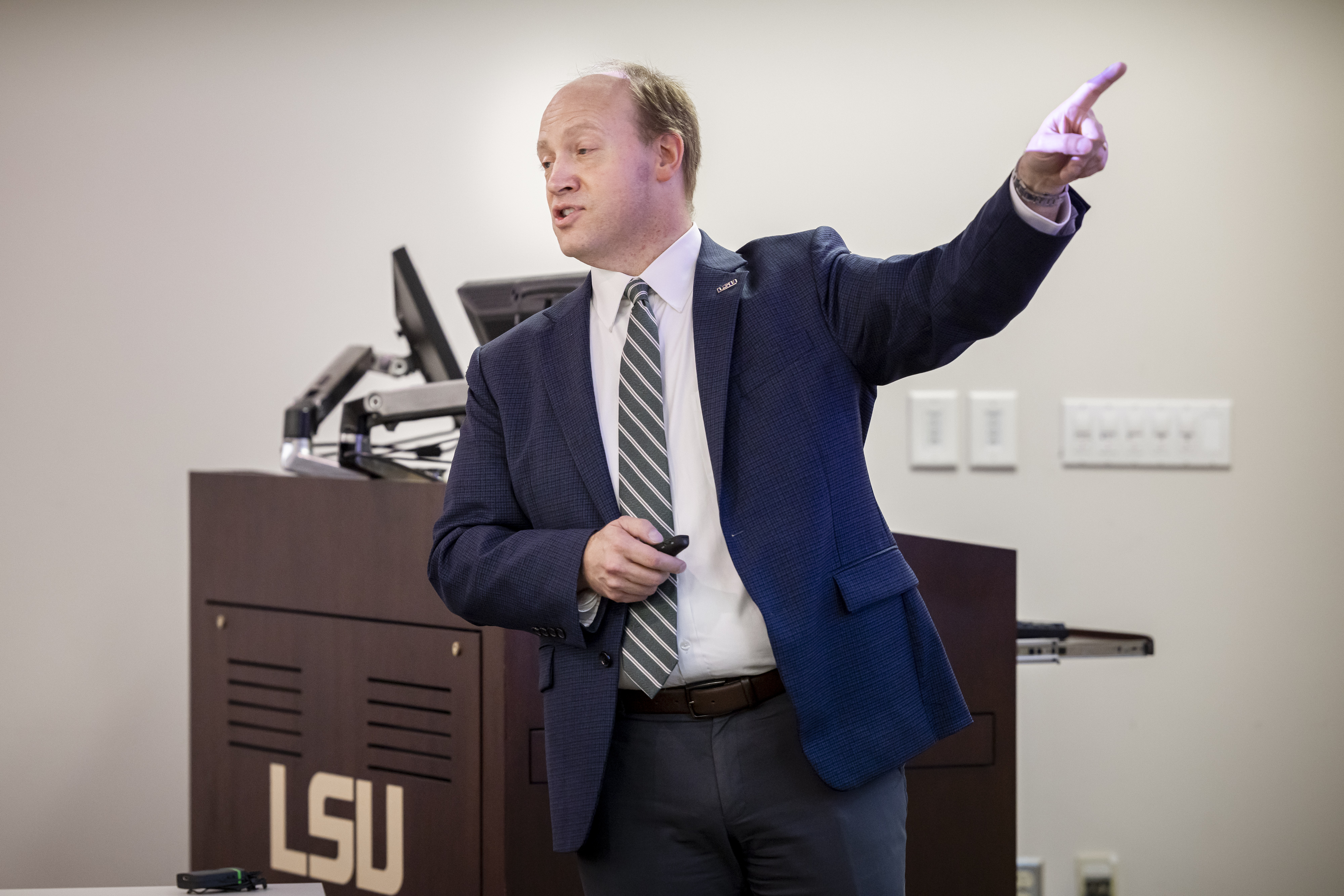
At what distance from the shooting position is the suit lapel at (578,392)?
1.12 m

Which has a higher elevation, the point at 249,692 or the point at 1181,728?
the point at 249,692

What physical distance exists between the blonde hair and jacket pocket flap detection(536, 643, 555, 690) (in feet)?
1.77

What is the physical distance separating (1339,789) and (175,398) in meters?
2.87

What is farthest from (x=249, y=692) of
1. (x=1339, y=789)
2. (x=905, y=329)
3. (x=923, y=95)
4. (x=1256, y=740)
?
(x=1339, y=789)

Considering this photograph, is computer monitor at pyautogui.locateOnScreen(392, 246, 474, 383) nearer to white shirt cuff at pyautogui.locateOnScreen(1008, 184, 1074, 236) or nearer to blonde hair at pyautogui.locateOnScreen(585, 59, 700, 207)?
blonde hair at pyautogui.locateOnScreen(585, 59, 700, 207)

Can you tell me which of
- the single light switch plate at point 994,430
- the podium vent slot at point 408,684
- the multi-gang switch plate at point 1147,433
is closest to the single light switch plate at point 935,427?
the single light switch plate at point 994,430

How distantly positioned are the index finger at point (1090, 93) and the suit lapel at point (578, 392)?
0.54 metres

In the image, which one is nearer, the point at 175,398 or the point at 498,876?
the point at 498,876

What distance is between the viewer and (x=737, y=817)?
41.8 inches

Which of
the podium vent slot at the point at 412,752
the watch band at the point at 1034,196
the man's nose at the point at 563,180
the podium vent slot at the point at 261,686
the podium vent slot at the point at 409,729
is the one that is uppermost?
the man's nose at the point at 563,180

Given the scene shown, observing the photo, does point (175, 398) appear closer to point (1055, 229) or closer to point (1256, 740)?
point (1055, 229)

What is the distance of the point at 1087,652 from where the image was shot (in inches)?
74.2

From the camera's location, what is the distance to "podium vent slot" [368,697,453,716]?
1681 millimetres

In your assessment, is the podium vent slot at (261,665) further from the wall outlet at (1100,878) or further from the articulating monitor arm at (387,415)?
the wall outlet at (1100,878)
